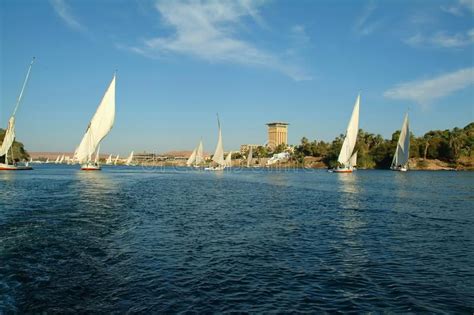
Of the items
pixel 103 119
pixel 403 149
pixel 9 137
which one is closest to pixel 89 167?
pixel 9 137

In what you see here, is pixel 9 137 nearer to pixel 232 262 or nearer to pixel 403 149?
pixel 232 262

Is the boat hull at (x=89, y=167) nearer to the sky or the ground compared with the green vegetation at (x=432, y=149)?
nearer to the ground

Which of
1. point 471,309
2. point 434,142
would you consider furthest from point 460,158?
point 471,309

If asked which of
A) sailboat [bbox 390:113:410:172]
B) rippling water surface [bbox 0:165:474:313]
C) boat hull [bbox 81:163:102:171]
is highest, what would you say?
sailboat [bbox 390:113:410:172]

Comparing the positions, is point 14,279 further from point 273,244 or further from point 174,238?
point 273,244

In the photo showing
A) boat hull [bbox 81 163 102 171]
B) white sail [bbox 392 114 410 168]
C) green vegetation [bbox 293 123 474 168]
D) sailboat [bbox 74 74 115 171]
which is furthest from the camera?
green vegetation [bbox 293 123 474 168]

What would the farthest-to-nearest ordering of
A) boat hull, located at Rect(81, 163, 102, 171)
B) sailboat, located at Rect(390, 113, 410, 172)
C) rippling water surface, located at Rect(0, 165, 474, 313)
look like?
sailboat, located at Rect(390, 113, 410, 172), boat hull, located at Rect(81, 163, 102, 171), rippling water surface, located at Rect(0, 165, 474, 313)

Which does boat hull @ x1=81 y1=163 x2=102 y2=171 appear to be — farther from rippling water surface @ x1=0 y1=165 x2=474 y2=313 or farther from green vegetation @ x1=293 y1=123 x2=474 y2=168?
green vegetation @ x1=293 y1=123 x2=474 y2=168

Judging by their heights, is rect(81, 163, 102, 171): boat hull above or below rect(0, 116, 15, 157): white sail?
below

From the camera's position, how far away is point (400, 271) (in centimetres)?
1415

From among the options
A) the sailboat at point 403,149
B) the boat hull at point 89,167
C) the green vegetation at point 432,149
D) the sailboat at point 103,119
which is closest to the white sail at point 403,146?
the sailboat at point 403,149

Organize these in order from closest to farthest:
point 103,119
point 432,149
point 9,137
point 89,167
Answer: point 103,119 < point 9,137 < point 89,167 < point 432,149

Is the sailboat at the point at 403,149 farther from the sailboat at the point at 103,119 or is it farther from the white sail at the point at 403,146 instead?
the sailboat at the point at 103,119

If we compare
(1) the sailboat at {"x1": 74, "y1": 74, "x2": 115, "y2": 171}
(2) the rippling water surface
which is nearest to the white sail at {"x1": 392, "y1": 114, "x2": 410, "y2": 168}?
(1) the sailboat at {"x1": 74, "y1": 74, "x2": 115, "y2": 171}
